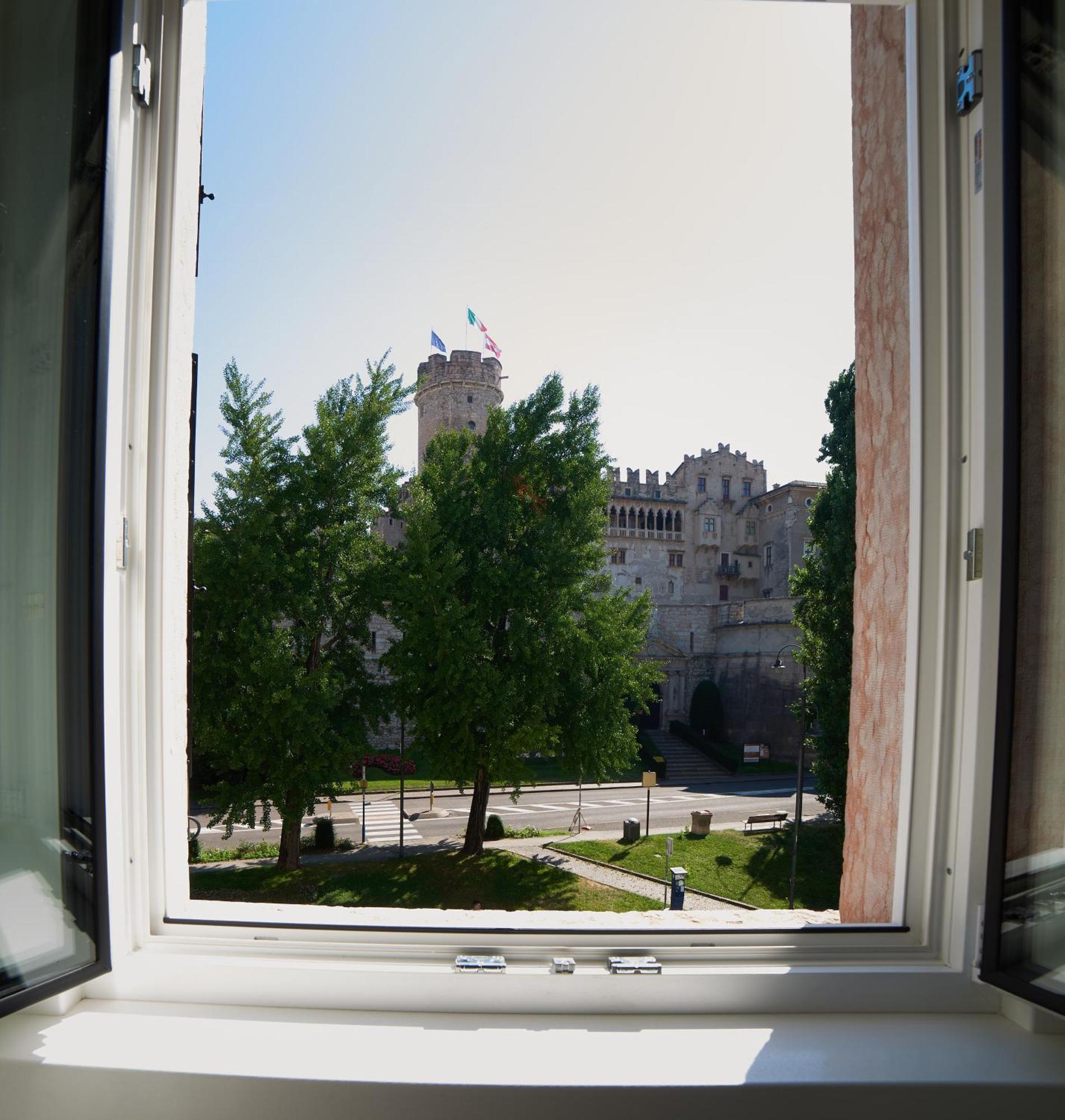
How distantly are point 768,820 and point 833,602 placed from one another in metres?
4.09

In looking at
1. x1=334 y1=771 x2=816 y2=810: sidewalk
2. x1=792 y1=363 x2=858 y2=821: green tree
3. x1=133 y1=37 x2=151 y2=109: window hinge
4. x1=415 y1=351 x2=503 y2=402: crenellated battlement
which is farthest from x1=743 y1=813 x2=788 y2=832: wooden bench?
x1=415 y1=351 x2=503 y2=402: crenellated battlement

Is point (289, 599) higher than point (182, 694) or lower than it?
lower

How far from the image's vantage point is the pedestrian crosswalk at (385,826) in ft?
37.1

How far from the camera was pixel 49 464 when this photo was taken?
0.95 meters

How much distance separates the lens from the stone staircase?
1934 cm

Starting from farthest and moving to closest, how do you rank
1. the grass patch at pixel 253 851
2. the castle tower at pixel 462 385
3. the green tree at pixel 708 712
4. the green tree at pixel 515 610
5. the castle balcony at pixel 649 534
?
the castle balcony at pixel 649 534, the castle tower at pixel 462 385, the green tree at pixel 708 712, the grass patch at pixel 253 851, the green tree at pixel 515 610

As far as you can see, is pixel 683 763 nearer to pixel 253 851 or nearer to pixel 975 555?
pixel 253 851

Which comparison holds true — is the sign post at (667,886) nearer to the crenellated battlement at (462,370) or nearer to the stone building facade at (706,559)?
the stone building facade at (706,559)

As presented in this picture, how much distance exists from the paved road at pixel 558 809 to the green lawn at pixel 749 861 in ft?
4.10

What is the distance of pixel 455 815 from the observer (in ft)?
43.9

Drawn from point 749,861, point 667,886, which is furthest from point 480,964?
point 749,861

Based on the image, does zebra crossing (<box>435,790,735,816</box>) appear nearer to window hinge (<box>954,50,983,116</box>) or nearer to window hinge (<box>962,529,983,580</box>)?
window hinge (<box>962,529,983,580</box>)

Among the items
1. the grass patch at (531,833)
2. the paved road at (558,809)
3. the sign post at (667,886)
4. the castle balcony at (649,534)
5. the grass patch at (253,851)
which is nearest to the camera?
the sign post at (667,886)

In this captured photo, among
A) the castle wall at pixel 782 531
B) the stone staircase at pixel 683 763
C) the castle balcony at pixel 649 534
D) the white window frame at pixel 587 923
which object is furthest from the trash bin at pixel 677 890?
the castle balcony at pixel 649 534
